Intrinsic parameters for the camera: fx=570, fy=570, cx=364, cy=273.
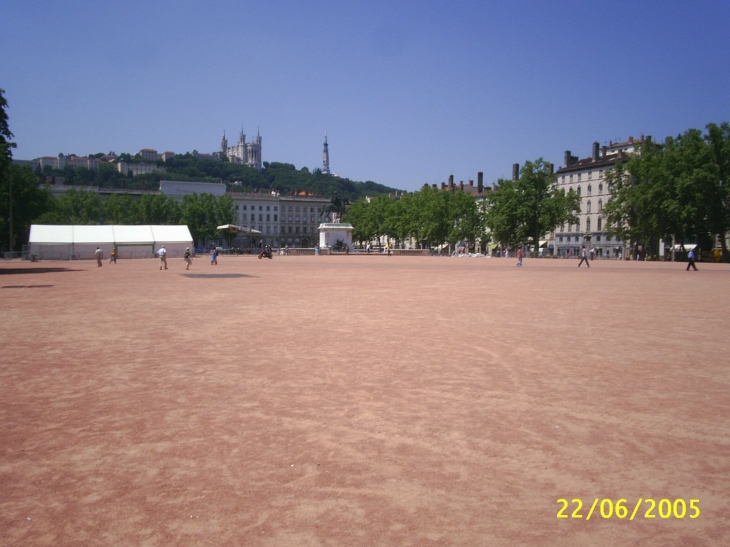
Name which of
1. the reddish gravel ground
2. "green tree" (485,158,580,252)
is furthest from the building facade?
the reddish gravel ground

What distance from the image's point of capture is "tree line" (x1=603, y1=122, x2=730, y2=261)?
64125 millimetres

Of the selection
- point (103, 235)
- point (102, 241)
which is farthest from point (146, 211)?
point (102, 241)

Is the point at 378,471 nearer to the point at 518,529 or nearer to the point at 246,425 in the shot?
the point at 518,529

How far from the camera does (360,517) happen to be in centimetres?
428

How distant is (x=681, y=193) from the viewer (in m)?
64.2

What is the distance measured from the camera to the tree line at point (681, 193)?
6412cm

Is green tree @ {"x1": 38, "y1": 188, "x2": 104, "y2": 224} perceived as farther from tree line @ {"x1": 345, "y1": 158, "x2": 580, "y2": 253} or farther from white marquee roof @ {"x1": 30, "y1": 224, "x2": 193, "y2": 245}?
tree line @ {"x1": 345, "y1": 158, "x2": 580, "y2": 253}

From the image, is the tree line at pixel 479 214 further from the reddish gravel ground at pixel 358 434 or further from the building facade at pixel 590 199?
the reddish gravel ground at pixel 358 434

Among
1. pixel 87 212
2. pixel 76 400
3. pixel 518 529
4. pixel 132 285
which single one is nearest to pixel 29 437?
pixel 76 400

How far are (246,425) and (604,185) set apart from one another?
10798cm

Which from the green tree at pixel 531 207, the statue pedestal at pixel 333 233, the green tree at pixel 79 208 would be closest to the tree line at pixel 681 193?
the green tree at pixel 531 207
